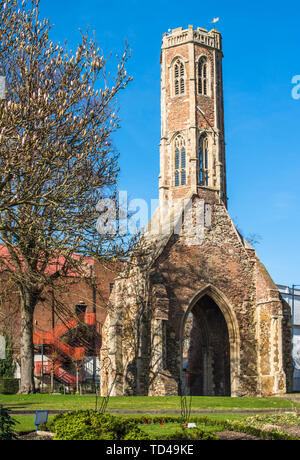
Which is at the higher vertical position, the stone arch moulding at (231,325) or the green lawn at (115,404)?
the stone arch moulding at (231,325)

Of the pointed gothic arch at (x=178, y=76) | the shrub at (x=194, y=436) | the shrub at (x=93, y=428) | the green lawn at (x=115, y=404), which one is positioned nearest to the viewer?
the shrub at (x=93, y=428)

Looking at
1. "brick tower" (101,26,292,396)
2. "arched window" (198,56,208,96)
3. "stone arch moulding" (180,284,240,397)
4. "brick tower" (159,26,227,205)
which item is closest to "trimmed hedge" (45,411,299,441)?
"brick tower" (101,26,292,396)

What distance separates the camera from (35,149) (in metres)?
11.7

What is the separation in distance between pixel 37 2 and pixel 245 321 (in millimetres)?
18107

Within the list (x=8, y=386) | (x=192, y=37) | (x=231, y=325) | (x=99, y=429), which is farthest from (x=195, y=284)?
(x=99, y=429)

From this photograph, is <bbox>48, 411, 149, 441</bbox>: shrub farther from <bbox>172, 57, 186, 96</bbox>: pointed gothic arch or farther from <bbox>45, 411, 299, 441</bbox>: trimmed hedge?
<bbox>172, 57, 186, 96</bbox>: pointed gothic arch

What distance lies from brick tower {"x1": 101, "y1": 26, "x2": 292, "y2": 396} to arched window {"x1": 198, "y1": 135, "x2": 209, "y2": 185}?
0.18 ft

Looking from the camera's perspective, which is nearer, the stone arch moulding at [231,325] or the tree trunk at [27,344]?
the tree trunk at [27,344]

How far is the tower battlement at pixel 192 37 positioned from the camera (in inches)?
1241

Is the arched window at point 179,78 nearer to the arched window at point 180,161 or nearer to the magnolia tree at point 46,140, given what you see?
the arched window at point 180,161

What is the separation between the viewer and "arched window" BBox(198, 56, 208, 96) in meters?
31.0

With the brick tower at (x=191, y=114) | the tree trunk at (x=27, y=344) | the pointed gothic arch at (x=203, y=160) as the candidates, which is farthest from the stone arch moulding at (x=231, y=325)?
the tree trunk at (x=27, y=344)

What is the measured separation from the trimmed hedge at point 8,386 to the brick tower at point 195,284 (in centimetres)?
516
